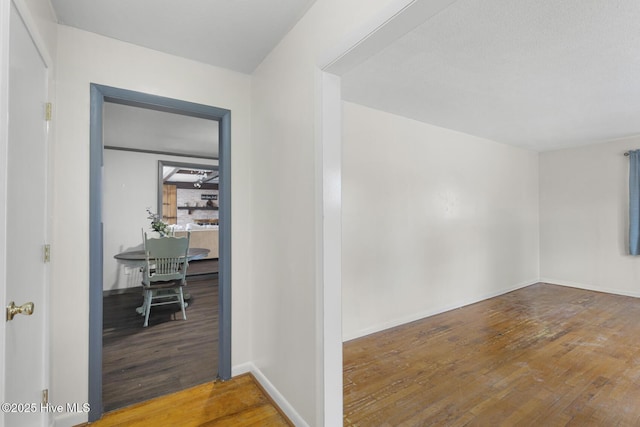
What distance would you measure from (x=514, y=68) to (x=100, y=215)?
3.35 meters

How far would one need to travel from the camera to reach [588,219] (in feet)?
17.1

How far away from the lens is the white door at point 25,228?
1.14 m

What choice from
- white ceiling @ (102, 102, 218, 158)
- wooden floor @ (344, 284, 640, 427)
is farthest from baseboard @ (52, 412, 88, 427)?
white ceiling @ (102, 102, 218, 158)

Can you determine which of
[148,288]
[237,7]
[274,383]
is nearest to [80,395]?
[274,383]

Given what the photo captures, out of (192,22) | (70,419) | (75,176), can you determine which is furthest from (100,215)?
(192,22)

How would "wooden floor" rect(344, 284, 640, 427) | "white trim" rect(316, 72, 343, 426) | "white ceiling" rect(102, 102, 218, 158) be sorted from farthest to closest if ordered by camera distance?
"white ceiling" rect(102, 102, 218, 158) < "wooden floor" rect(344, 284, 640, 427) < "white trim" rect(316, 72, 343, 426)

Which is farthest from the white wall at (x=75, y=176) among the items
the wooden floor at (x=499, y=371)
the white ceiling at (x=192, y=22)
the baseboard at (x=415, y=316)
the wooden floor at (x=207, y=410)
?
the baseboard at (x=415, y=316)

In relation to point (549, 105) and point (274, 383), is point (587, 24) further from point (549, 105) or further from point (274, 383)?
point (274, 383)

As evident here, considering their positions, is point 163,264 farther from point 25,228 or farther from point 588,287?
point 588,287

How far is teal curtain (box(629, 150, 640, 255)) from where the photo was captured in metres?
4.59

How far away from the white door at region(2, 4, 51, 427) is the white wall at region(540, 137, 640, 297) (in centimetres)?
717

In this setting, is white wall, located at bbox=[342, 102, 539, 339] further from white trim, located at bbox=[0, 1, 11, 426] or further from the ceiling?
white trim, located at bbox=[0, 1, 11, 426]

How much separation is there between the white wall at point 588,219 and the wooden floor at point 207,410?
5993 mm

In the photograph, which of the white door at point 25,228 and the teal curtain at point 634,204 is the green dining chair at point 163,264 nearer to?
the white door at point 25,228
